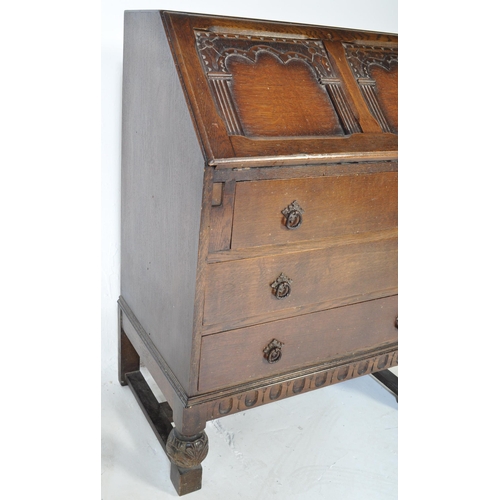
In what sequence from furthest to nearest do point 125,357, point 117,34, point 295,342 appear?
point 125,357
point 117,34
point 295,342

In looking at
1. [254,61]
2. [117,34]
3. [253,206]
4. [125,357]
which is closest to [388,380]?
[125,357]

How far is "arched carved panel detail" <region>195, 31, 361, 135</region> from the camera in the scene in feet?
4.52

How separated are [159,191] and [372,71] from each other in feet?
2.35

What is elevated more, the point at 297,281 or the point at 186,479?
the point at 297,281

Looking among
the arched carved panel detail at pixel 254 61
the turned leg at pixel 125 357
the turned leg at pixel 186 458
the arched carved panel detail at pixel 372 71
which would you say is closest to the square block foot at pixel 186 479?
the turned leg at pixel 186 458

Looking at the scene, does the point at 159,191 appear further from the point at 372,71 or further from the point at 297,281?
the point at 372,71

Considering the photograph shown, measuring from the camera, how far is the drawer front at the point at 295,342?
5.09 ft

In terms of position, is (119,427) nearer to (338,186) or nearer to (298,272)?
(298,272)

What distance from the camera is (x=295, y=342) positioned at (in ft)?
5.48

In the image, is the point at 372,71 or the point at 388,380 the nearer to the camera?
the point at 372,71

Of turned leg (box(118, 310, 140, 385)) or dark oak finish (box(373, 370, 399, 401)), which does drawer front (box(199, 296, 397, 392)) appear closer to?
dark oak finish (box(373, 370, 399, 401))

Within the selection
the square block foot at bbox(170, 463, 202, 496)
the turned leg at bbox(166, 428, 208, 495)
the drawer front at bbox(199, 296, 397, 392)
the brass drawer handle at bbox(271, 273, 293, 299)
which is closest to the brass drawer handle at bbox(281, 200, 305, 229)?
the brass drawer handle at bbox(271, 273, 293, 299)

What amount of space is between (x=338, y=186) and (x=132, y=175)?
2.21ft
